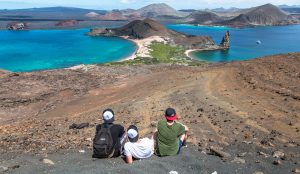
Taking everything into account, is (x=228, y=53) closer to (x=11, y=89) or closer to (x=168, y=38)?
(x=168, y=38)

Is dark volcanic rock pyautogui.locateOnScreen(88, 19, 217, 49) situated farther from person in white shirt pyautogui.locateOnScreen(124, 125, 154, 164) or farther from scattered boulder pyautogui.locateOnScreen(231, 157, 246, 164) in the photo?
person in white shirt pyautogui.locateOnScreen(124, 125, 154, 164)

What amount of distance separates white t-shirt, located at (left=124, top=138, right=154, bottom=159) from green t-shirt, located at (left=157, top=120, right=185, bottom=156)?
35 cm

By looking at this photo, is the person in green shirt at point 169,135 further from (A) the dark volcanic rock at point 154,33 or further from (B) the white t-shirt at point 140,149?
(A) the dark volcanic rock at point 154,33

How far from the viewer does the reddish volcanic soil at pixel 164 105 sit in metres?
16.4

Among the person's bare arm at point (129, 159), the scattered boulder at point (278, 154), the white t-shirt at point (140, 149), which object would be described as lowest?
the scattered boulder at point (278, 154)

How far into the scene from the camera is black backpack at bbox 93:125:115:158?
520 inches

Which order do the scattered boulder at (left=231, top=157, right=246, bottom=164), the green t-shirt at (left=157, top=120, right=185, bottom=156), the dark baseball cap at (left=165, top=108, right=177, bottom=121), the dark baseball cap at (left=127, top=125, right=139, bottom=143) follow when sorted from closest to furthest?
the dark baseball cap at (left=165, top=108, right=177, bottom=121) < the dark baseball cap at (left=127, top=125, right=139, bottom=143) < the green t-shirt at (left=157, top=120, right=185, bottom=156) < the scattered boulder at (left=231, top=157, right=246, bottom=164)

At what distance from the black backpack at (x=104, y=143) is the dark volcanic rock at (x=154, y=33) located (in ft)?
328

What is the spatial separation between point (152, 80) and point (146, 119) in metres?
15.6

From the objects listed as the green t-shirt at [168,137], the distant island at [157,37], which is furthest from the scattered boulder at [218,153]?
the distant island at [157,37]

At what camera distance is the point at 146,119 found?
21.2 metres

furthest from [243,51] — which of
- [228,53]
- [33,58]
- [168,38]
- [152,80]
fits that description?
[152,80]

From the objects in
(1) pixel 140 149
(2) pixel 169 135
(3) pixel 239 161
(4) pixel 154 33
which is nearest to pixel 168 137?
(2) pixel 169 135

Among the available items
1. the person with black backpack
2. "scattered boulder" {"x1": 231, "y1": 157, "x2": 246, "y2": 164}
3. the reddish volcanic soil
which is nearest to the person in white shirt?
the person with black backpack
